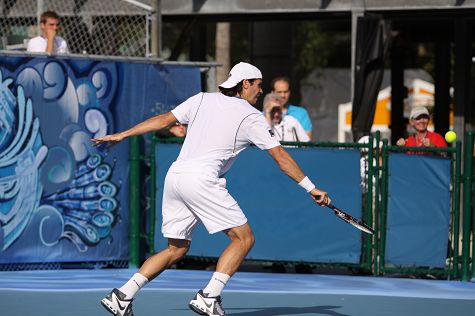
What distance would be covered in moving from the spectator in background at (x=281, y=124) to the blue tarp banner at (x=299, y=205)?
1.84ft

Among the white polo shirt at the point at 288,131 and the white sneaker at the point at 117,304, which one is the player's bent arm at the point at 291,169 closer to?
the white sneaker at the point at 117,304

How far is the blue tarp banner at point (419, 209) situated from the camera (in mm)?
12359

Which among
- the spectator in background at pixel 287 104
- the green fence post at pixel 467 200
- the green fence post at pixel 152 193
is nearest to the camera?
the green fence post at pixel 467 200

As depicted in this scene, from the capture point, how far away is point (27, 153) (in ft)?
40.9

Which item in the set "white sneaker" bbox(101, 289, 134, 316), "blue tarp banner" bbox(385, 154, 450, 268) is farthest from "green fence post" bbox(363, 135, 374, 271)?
"white sneaker" bbox(101, 289, 134, 316)

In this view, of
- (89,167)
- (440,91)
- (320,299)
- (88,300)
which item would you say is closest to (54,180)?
(89,167)

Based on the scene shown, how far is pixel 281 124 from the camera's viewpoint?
13047 mm

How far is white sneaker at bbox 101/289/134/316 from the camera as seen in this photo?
350 inches

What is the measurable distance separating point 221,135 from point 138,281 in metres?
1.22

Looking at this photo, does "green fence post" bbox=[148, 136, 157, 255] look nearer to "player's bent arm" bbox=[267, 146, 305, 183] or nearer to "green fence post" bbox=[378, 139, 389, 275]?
"green fence post" bbox=[378, 139, 389, 275]

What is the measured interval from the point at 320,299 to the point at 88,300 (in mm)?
2054

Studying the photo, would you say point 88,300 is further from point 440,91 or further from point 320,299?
point 440,91

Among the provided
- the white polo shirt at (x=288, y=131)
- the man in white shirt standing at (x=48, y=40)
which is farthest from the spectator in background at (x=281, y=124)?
the man in white shirt standing at (x=48, y=40)

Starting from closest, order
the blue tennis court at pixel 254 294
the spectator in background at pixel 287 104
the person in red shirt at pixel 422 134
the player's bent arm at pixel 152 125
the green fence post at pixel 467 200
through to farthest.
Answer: the player's bent arm at pixel 152 125 < the blue tennis court at pixel 254 294 < the green fence post at pixel 467 200 < the person in red shirt at pixel 422 134 < the spectator in background at pixel 287 104
